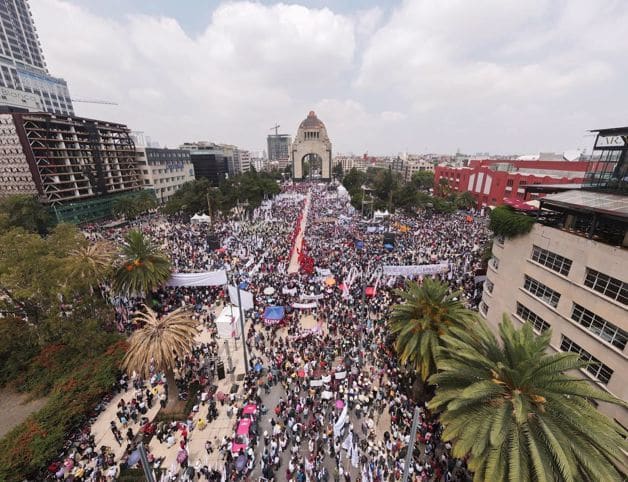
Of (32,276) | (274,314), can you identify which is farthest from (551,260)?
(32,276)

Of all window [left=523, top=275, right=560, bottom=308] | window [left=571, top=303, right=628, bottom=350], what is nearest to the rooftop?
window [left=523, top=275, right=560, bottom=308]

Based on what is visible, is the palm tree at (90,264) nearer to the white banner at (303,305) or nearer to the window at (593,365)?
the white banner at (303,305)

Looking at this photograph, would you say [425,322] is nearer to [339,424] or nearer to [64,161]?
[339,424]

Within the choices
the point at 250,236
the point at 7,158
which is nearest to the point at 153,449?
the point at 250,236

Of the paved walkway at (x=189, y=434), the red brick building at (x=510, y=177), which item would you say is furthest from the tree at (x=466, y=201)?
the paved walkway at (x=189, y=434)

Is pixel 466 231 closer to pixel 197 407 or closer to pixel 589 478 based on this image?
pixel 589 478

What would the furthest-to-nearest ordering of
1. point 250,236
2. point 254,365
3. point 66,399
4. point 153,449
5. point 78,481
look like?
1. point 250,236
2. point 254,365
3. point 66,399
4. point 153,449
5. point 78,481

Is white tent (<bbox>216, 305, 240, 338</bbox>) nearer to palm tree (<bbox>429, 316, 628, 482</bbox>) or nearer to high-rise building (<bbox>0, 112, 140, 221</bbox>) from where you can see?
palm tree (<bbox>429, 316, 628, 482</bbox>)
